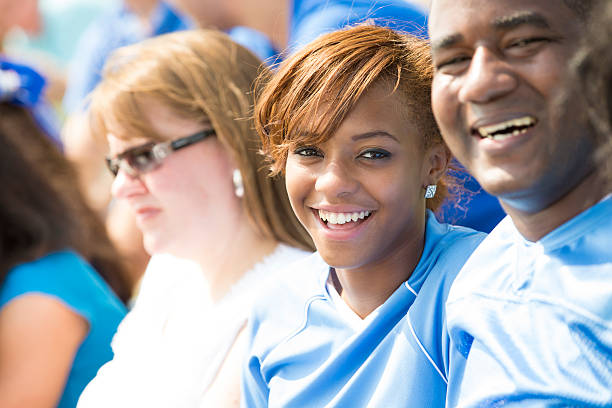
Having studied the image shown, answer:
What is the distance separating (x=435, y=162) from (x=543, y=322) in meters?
0.61

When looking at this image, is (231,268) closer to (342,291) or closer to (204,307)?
(204,307)

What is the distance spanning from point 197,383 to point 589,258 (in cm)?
138

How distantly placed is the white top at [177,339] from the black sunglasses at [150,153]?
1.22ft

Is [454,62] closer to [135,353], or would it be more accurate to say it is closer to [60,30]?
[135,353]

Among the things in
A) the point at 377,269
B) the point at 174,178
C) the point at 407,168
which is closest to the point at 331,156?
the point at 407,168

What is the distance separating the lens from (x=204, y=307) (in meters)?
2.53

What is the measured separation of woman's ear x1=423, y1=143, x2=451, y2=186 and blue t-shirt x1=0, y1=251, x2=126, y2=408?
1.40 m

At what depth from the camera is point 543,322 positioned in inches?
49.6

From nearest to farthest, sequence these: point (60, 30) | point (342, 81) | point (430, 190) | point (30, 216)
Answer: point (342, 81) → point (430, 190) → point (30, 216) → point (60, 30)

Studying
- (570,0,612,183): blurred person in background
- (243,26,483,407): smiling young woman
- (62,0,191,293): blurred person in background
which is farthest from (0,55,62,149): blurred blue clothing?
(570,0,612,183): blurred person in background

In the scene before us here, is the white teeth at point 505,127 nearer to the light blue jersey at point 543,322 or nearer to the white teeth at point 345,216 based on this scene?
the light blue jersey at point 543,322

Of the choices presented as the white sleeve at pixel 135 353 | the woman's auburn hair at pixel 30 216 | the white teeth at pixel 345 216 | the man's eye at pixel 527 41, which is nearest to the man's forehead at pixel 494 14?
the man's eye at pixel 527 41

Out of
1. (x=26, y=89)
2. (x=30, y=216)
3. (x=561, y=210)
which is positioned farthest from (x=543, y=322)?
(x=26, y=89)

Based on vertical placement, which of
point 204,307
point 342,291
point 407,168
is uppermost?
point 407,168
